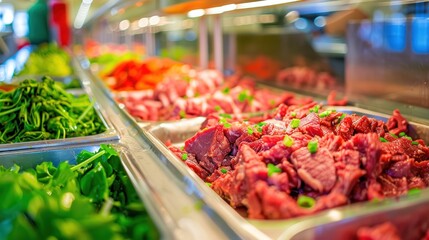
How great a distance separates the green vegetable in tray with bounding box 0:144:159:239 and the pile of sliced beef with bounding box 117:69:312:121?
1448 millimetres

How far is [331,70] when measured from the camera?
18.1ft

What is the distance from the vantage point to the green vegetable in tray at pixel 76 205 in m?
1.15

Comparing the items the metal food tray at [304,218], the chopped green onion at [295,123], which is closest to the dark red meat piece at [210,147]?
the chopped green onion at [295,123]

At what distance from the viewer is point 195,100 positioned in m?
3.52

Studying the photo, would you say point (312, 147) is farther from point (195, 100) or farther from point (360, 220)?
point (195, 100)

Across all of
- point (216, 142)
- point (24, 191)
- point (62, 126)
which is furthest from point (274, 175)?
point (62, 126)

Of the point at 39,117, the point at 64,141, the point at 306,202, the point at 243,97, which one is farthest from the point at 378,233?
the point at 243,97

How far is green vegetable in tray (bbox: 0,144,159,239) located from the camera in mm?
1152

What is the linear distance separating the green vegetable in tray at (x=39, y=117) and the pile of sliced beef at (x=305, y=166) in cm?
84

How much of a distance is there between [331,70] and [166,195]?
4455mm

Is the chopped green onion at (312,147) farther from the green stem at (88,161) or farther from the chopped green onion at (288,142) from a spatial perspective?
the green stem at (88,161)

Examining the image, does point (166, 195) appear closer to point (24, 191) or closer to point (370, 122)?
point (24, 191)

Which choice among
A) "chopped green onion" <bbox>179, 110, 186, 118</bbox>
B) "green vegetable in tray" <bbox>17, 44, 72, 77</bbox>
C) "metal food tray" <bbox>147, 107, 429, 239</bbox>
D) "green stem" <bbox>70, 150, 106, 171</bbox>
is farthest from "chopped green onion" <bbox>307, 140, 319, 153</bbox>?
"green vegetable in tray" <bbox>17, 44, 72, 77</bbox>

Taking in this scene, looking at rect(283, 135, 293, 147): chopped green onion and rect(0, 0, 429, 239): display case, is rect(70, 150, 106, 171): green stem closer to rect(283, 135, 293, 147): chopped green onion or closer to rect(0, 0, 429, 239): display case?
rect(0, 0, 429, 239): display case
